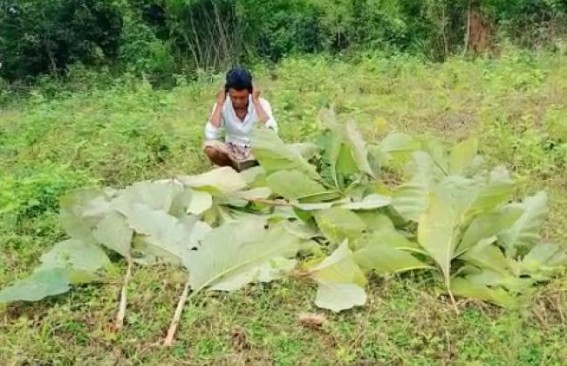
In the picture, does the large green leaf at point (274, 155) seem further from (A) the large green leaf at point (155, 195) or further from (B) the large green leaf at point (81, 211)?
(B) the large green leaf at point (81, 211)

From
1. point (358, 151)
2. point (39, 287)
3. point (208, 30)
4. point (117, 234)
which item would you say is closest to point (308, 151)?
point (358, 151)

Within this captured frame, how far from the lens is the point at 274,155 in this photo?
10.7 feet

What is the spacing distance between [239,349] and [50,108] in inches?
179

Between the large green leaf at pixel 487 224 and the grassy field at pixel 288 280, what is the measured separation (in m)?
0.19

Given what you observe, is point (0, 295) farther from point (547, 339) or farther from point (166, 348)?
point (547, 339)

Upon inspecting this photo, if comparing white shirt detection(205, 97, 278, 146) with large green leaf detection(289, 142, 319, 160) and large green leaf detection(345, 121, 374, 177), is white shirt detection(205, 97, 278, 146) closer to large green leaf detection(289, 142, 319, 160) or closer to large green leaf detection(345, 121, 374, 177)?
large green leaf detection(289, 142, 319, 160)

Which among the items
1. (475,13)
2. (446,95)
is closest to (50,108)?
(446,95)

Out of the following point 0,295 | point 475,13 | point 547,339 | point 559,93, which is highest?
point 0,295

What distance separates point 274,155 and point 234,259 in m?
0.63

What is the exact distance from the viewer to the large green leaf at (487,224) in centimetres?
279

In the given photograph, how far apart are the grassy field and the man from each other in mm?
270

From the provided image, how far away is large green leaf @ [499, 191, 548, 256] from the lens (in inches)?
113

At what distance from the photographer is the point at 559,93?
18.5 feet

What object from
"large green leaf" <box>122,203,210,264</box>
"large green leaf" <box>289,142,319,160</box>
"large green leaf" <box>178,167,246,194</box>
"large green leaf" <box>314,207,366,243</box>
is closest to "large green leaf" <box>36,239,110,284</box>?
"large green leaf" <box>122,203,210,264</box>
